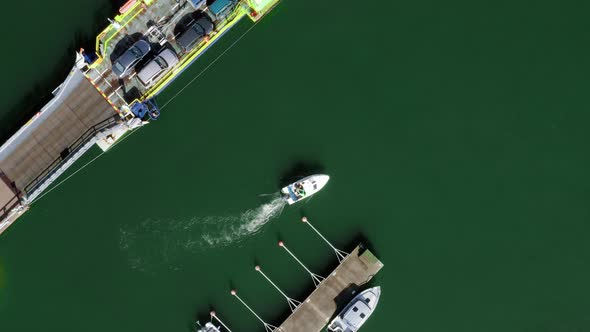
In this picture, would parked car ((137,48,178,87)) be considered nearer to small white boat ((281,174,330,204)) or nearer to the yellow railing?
the yellow railing

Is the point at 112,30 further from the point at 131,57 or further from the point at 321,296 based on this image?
the point at 321,296

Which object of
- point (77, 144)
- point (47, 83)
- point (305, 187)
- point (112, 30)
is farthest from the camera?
point (47, 83)

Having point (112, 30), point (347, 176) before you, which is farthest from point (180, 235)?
point (112, 30)

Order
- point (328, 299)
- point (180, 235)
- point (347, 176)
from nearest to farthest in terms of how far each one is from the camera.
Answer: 1. point (347, 176)
2. point (328, 299)
3. point (180, 235)

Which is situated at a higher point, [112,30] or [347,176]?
[112,30]

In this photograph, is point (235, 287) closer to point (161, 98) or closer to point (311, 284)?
point (311, 284)

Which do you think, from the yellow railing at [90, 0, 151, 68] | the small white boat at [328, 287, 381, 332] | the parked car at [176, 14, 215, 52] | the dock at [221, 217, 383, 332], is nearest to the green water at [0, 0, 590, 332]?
the dock at [221, 217, 383, 332]

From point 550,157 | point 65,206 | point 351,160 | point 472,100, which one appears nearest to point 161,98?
point 65,206

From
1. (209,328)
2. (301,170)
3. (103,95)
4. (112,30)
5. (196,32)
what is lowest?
(209,328)
